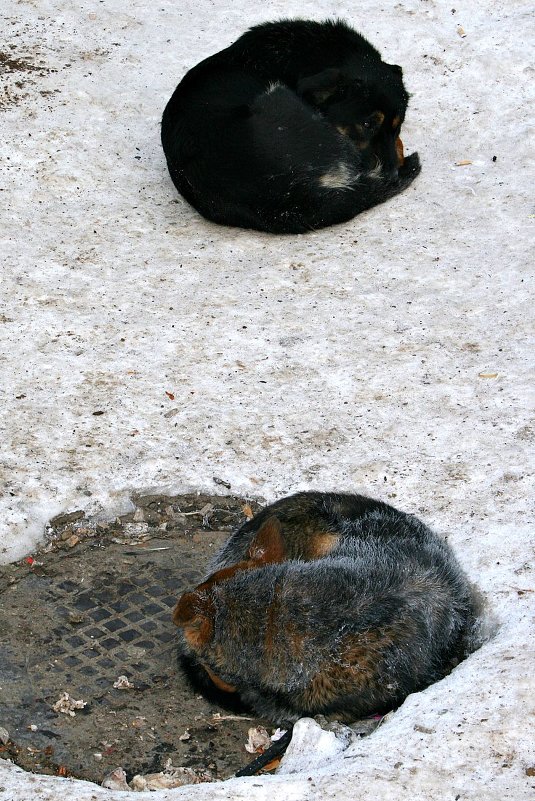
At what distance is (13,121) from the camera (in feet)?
27.2

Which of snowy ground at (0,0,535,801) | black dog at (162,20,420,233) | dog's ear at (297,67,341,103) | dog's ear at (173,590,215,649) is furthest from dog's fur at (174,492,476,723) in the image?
dog's ear at (297,67,341,103)

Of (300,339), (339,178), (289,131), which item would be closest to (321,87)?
(289,131)

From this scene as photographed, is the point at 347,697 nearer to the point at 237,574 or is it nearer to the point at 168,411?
the point at 237,574

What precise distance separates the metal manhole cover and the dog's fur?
0.20 m

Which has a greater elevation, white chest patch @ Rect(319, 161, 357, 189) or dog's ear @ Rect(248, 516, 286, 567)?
dog's ear @ Rect(248, 516, 286, 567)

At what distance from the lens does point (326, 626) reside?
12.6 ft

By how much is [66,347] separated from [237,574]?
2613 mm

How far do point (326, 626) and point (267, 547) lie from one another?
0.42 metres

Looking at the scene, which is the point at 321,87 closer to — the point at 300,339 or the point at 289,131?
the point at 289,131

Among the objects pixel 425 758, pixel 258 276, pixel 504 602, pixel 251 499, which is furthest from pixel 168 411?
pixel 425 758

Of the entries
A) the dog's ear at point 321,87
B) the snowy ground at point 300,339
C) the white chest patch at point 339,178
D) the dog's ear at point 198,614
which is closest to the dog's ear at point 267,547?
the dog's ear at point 198,614

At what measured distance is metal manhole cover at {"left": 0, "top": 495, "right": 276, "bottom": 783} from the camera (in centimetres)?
385

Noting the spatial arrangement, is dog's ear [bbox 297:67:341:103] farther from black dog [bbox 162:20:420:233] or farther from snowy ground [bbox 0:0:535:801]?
snowy ground [bbox 0:0:535:801]

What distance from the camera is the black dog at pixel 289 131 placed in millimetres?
7223
